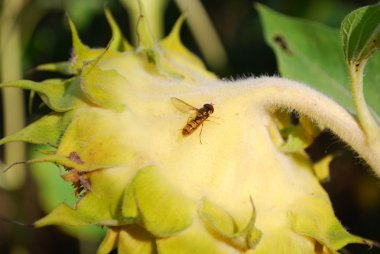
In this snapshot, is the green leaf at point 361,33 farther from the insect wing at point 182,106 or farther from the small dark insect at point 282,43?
the small dark insect at point 282,43

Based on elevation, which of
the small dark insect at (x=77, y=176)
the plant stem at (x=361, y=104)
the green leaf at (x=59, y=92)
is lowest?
the small dark insect at (x=77, y=176)

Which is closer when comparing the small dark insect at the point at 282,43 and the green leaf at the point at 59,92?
the green leaf at the point at 59,92

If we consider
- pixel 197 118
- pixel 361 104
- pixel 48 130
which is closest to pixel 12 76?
pixel 48 130

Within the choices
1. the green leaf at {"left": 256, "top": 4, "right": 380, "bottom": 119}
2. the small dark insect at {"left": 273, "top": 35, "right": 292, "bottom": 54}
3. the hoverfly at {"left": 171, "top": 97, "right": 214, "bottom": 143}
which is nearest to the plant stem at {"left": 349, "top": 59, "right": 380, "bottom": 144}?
the hoverfly at {"left": 171, "top": 97, "right": 214, "bottom": 143}

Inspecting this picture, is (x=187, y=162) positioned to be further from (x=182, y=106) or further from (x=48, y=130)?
(x=48, y=130)

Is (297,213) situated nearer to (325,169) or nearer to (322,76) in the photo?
(325,169)

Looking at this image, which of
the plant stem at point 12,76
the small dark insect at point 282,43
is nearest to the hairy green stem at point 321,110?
the small dark insect at point 282,43

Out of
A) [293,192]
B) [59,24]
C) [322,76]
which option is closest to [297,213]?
[293,192]
